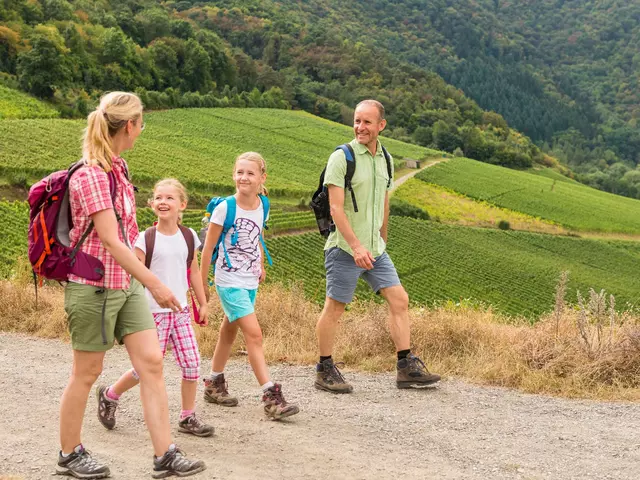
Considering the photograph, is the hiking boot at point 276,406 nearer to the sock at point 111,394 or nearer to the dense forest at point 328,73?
the sock at point 111,394

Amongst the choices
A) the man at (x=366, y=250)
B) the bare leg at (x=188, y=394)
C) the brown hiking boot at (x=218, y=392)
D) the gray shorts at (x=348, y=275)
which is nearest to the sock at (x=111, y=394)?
the bare leg at (x=188, y=394)

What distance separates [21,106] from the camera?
57938 mm

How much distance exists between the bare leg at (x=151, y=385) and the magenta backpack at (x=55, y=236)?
1.35ft

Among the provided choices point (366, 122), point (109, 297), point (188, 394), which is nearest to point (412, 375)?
point (188, 394)

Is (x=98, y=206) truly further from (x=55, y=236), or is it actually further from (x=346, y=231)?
(x=346, y=231)

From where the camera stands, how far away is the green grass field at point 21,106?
181ft

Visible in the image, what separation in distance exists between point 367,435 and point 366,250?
1.48m

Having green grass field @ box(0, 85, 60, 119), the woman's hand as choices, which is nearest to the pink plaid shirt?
the woman's hand

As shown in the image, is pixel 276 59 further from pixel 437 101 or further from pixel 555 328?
pixel 555 328

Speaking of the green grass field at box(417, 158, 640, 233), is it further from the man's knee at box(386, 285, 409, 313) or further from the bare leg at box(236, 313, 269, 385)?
the bare leg at box(236, 313, 269, 385)

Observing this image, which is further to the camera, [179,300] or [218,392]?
[218,392]

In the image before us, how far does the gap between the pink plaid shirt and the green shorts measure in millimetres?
52

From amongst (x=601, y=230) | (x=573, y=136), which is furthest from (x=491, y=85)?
(x=601, y=230)

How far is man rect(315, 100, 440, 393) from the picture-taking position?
226 inches
